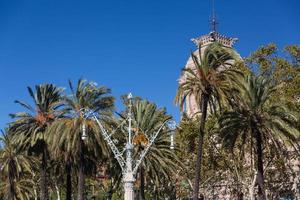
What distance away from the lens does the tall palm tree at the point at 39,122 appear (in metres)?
45.5

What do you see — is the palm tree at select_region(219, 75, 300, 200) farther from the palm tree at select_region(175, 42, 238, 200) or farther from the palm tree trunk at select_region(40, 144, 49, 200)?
the palm tree trunk at select_region(40, 144, 49, 200)

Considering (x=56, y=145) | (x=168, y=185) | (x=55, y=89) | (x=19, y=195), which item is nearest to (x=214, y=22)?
(x=168, y=185)

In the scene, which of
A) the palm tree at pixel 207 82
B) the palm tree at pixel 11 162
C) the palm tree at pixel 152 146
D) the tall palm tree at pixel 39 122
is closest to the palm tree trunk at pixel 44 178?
the tall palm tree at pixel 39 122

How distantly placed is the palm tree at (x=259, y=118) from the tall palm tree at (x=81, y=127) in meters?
10.3

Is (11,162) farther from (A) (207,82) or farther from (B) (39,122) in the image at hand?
(A) (207,82)

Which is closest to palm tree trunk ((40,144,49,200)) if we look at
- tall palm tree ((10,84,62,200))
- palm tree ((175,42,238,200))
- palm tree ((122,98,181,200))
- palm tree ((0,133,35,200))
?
tall palm tree ((10,84,62,200))

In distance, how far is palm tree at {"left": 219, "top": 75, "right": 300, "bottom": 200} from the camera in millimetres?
34688

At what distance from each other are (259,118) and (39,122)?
794 inches

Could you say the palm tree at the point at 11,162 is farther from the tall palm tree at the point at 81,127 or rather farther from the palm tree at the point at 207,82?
the palm tree at the point at 207,82

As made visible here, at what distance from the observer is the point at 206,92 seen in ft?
106

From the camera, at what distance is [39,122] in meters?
46.4

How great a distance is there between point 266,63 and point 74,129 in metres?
15.9

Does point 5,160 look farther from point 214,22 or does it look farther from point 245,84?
point 214,22

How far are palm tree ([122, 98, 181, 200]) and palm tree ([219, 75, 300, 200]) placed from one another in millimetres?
9454
